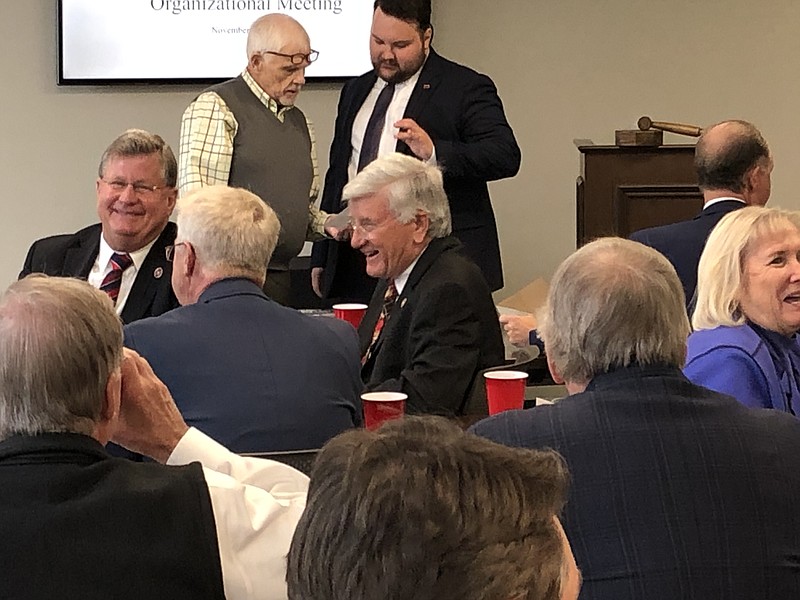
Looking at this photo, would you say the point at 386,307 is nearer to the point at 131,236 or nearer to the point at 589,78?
the point at 131,236

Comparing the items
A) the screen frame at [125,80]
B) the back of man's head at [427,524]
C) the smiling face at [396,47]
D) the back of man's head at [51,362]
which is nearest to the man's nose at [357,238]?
the smiling face at [396,47]

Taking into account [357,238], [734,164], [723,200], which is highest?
[734,164]

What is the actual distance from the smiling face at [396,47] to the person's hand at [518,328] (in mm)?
1336

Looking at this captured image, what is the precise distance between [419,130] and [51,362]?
261cm

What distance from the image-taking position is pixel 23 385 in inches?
58.1

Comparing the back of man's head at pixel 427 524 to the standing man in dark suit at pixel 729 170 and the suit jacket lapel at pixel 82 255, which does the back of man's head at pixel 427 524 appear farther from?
the standing man in dark suit at pixel 729 170

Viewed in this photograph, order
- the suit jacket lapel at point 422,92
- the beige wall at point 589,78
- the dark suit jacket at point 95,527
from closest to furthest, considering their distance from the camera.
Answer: the dark suit jacket at point 95,527 → the suit jacket lapel at point 422,92 → the beige wall at point 589,78

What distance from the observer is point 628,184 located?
4754 mm

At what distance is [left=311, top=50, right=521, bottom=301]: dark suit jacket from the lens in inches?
161

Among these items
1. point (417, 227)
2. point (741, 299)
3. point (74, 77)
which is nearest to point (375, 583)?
point (741, 299)

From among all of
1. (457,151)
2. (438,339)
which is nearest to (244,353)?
(438,339)

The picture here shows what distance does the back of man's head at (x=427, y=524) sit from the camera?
2.64 feet

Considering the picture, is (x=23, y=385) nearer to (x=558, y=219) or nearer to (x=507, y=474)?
(x=507, y=474)

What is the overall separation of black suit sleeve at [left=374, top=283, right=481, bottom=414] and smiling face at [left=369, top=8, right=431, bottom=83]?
136cm
